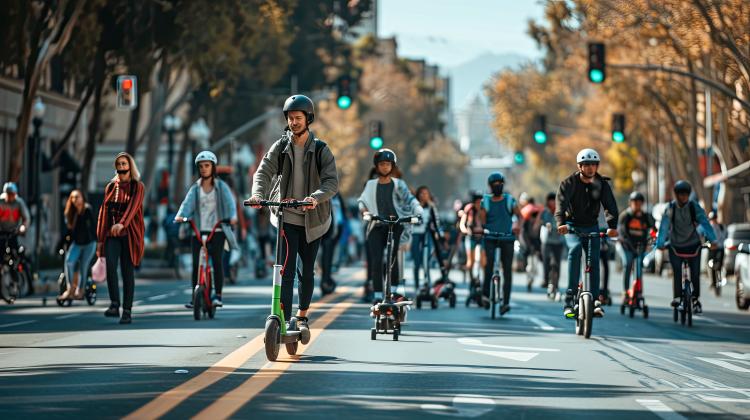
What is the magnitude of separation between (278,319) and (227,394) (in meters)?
2.13

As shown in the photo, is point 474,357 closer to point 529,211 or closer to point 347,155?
point 529,211

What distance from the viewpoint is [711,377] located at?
482 inches

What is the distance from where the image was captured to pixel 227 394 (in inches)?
401

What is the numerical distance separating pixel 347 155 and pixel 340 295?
60.1m

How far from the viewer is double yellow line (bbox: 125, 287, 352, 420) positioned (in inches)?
364

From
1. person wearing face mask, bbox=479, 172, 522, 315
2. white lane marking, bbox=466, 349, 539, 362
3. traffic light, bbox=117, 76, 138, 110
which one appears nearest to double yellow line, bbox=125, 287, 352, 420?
white lane marking, bbox=466, 349, 539, 362

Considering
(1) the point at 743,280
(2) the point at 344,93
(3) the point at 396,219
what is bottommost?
(1) the point at 743,280

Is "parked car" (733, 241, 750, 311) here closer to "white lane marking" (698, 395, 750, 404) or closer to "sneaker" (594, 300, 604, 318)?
"sneaker" (594, 300, 604, 318)

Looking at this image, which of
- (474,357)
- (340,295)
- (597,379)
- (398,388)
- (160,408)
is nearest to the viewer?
(160,408)

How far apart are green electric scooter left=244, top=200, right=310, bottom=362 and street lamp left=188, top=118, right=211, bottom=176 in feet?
123

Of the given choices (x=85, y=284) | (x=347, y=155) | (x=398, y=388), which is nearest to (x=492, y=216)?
(x=85, y=284)

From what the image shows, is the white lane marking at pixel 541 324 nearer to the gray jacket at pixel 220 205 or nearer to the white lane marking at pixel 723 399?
the gray jacket at pixel 220 205

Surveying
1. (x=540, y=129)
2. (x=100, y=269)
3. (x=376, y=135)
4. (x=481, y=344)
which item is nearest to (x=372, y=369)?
(x=481, y=344)

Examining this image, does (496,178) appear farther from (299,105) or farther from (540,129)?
(540,129)
